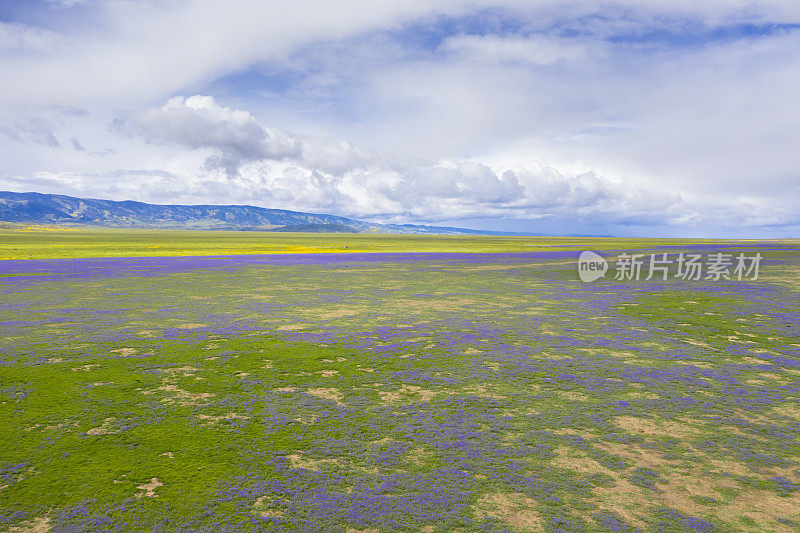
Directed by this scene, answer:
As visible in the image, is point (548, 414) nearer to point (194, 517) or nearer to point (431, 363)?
point (431, 363)

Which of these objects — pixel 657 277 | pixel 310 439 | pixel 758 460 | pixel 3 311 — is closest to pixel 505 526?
pixel 310 439

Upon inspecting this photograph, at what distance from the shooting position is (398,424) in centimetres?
826

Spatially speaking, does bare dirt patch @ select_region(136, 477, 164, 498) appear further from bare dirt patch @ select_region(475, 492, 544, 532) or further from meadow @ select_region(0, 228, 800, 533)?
bare dirt patch @ select_region(475, 492, 544, 532)

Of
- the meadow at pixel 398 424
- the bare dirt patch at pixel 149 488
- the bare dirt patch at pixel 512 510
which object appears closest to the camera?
the bare dirt patch at pixel 512 510

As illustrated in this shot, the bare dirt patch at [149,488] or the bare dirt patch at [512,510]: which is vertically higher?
the bare dirt patch at [512,510]

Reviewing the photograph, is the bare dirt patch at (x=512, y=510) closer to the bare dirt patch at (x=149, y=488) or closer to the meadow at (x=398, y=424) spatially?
the meadow at (x=398, y=424)

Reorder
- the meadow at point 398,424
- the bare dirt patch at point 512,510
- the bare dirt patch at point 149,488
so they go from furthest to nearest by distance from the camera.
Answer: the bare dirt patch at point 149,488, the meadow at point 398,424, the bare dirt patch at point 512,510

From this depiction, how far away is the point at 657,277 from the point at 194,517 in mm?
40036

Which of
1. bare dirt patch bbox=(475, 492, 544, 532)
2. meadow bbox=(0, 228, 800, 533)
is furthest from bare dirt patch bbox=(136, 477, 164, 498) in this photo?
bare dirt patch bbox=(475, 492, 544, 532)

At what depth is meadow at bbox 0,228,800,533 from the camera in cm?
569

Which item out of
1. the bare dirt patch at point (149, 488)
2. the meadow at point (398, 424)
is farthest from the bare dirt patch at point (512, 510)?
the bare dirt patch at point (149, 488)

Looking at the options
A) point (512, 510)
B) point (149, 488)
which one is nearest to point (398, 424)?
point (512, 510)

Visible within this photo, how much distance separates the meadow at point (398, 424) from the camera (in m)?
5.69

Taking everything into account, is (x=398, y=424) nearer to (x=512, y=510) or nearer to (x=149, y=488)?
(x=512, y=510)
